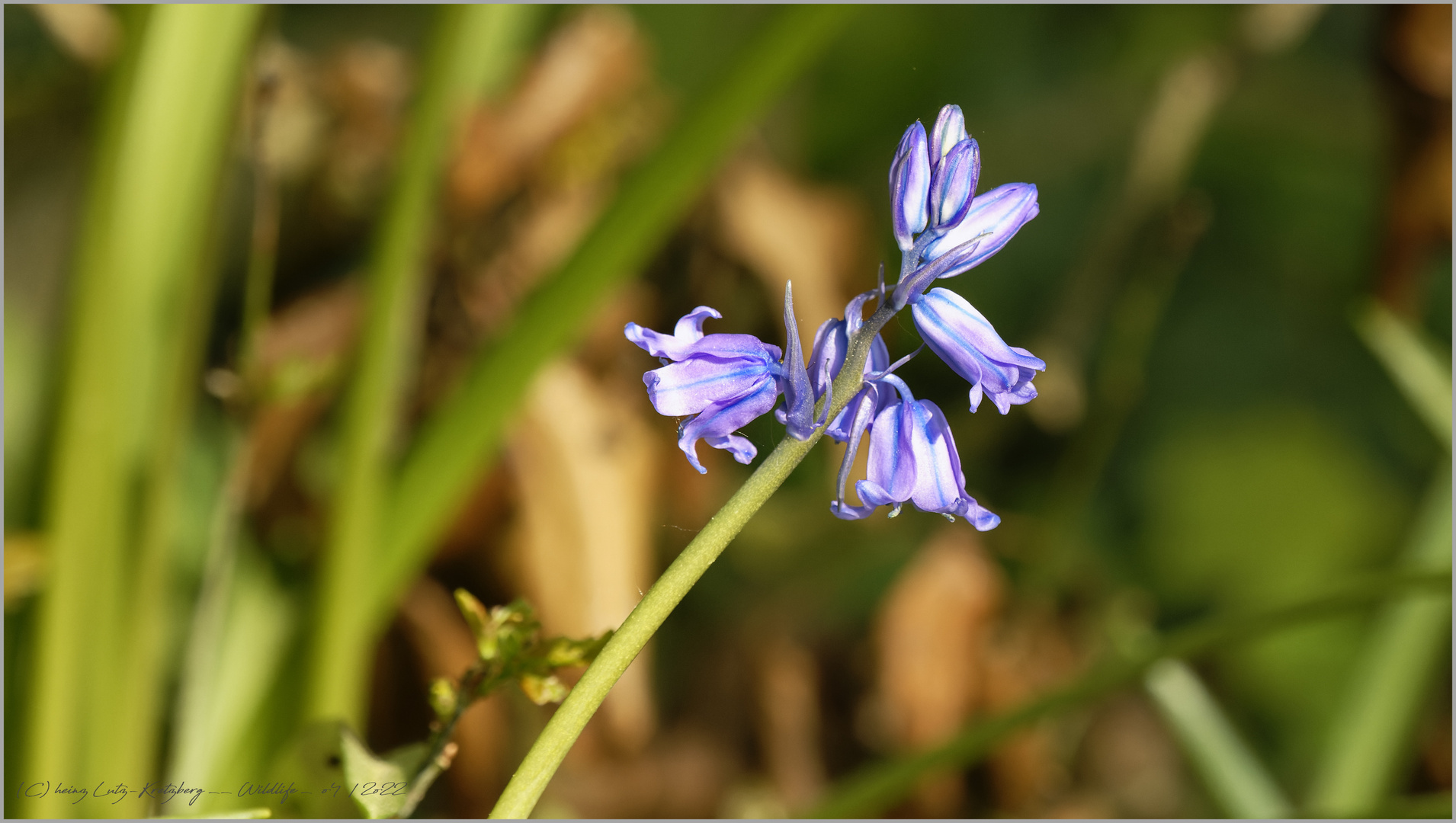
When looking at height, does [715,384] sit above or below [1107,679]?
above

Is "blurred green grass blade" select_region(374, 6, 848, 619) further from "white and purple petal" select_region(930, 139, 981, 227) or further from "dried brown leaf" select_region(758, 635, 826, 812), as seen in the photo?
"dried brown leaf" select_region(758, 635, 826, 812)

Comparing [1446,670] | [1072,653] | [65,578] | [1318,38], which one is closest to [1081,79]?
[1318,38]

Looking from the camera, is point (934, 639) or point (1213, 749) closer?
point (1213, 749)

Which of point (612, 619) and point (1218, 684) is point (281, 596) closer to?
point (612, 619)

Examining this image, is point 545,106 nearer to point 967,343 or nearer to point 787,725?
point 787,725

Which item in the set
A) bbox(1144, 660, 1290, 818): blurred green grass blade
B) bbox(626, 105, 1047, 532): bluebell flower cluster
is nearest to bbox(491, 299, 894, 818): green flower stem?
bbox(626, 105, 1047, 532): bluebell flower cluster

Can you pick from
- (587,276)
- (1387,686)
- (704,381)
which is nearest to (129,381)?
(587,276)

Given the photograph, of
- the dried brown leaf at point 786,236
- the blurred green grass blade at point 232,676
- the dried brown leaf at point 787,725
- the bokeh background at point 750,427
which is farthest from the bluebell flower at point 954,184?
the dried brown leaf at point 787,725
